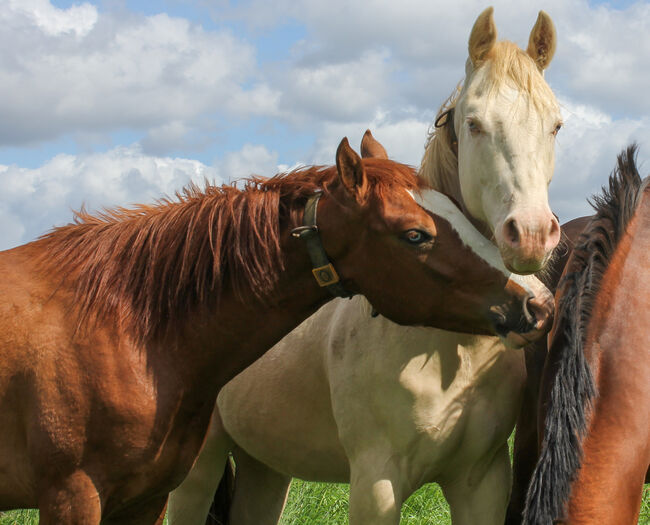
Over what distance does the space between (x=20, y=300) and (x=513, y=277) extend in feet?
5.99

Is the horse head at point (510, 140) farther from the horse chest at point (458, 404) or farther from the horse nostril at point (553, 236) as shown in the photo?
the horse chest at point (458, 404)

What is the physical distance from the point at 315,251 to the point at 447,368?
0.92 meters

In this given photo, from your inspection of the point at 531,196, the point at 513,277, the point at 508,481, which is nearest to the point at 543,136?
the point at 531,196

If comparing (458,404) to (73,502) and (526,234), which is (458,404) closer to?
(526,234)

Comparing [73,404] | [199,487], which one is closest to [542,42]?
[73,404]

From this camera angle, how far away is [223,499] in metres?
5.32

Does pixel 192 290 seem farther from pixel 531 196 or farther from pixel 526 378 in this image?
pixel 526 378

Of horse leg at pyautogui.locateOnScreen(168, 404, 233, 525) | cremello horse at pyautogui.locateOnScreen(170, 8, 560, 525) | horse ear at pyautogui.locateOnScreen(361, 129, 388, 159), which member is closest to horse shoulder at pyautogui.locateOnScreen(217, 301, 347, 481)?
cremello horse at pyautogui.locateOnScreen(170, 8, 560, 525)

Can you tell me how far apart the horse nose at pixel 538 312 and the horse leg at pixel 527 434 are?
0.81 meters

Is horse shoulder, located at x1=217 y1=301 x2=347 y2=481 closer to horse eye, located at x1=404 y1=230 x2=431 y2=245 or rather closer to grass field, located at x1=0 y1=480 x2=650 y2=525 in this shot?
horse eye, located at x1=404 y1=230 x2=431 y2=245

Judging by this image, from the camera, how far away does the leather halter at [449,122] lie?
344 centimetres

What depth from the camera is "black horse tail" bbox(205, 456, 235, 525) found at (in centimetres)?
528

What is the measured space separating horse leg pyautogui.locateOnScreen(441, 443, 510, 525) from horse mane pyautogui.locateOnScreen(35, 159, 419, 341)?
4.53 feet

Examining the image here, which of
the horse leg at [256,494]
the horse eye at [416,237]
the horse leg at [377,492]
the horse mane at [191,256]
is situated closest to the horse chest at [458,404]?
the horse leg at [377,492]
